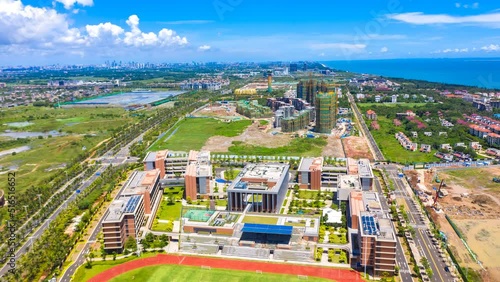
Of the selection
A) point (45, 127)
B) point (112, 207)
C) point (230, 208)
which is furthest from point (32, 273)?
point (45, 127)

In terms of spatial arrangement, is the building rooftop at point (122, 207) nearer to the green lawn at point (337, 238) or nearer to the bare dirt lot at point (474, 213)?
the green lawn at point (337, 238)

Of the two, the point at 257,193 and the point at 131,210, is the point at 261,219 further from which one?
the point at 131,210

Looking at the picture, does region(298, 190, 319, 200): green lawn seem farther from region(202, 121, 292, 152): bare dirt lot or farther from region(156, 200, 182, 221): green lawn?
region(202, 121, 292, 152): bare dirt lot

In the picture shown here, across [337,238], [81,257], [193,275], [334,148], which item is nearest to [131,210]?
[81,257]

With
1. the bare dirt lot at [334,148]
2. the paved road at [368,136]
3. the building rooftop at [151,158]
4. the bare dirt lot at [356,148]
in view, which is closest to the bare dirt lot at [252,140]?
the bare dirt lot at [334,148]

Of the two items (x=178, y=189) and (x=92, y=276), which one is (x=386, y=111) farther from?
(x=92, y=276)

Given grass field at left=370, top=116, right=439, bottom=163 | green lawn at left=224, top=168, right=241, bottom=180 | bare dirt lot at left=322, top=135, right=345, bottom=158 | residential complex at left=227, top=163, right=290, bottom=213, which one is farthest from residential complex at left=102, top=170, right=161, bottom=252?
grass field at left=370, top=116, right=439, bottom=163
